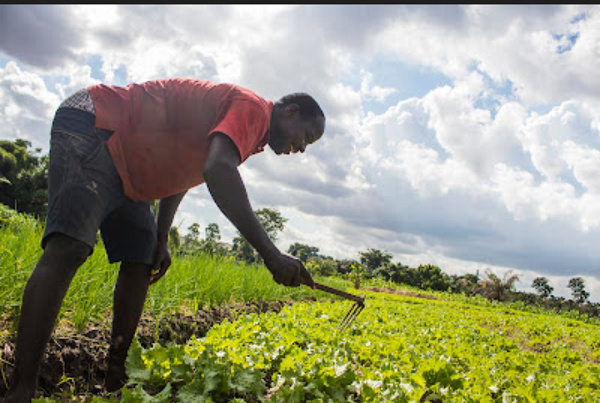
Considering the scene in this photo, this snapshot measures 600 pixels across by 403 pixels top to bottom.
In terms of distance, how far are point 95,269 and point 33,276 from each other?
169 cm

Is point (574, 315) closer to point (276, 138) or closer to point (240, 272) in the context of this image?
point (240, 272)

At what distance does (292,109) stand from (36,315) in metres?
1.53

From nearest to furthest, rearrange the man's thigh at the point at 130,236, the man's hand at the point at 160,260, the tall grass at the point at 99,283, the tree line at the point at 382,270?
the man's thigh at the point at 130,236 → the man's hand at the point at 160,260 → the tall grass at the point at 99,283 → the tree line at the point at 382,270

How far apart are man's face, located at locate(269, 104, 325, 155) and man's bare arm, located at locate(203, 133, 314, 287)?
0.49 meters

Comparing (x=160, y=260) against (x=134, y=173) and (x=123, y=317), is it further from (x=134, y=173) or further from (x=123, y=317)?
(x=134, y=173)

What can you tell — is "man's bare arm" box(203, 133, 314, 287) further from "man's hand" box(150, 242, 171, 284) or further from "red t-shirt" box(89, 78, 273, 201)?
"man's hand" box(150, 242, 171, 284)

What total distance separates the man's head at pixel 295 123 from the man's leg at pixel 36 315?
119 centimetres

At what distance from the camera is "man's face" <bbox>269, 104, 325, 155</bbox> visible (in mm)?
2396

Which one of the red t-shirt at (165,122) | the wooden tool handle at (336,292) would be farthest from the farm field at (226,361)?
the red t-shirt at (165,122)

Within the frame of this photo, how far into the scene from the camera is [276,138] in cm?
244

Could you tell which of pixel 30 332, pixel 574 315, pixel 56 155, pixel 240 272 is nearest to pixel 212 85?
pixel 56 155

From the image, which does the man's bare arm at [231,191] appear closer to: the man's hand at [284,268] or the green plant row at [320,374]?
the man's hand at [284,268]

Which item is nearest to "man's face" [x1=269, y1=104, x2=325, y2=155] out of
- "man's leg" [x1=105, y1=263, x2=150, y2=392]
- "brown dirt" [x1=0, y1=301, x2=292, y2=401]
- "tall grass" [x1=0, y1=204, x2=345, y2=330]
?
"man's leg" [x1=105, y1=263, x2=150, y2=392]

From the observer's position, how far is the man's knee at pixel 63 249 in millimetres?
1800
